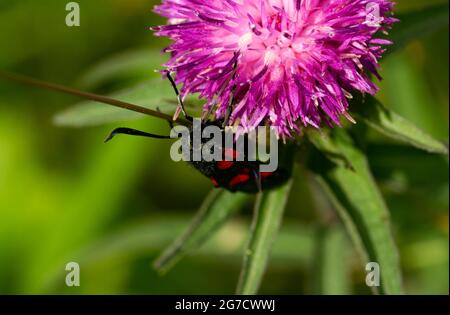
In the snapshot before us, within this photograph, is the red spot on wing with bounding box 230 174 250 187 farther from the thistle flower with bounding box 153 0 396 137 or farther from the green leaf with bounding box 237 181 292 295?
the thistle flower with bounding box 153 0 396 137

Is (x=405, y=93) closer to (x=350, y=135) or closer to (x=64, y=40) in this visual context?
(x=350, y=135)

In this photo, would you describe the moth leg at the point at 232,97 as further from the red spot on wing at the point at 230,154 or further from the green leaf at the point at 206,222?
the green leaf at the point at 206,222

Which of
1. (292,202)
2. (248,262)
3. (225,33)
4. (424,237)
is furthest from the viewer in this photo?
(292,202)

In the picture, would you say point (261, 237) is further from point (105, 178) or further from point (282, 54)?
point (105, 178)

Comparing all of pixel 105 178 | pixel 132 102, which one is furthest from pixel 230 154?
pixel 105 178

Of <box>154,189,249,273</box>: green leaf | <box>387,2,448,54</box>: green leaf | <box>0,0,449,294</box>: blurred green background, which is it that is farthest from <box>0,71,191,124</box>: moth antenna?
<box>0,0,449,294</box>: blurred green background

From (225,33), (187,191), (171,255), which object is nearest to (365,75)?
(225,33)

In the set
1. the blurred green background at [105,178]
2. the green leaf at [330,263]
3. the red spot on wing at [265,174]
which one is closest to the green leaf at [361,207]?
the red spot on wing at [265,174]

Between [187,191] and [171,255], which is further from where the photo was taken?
[187,191]
